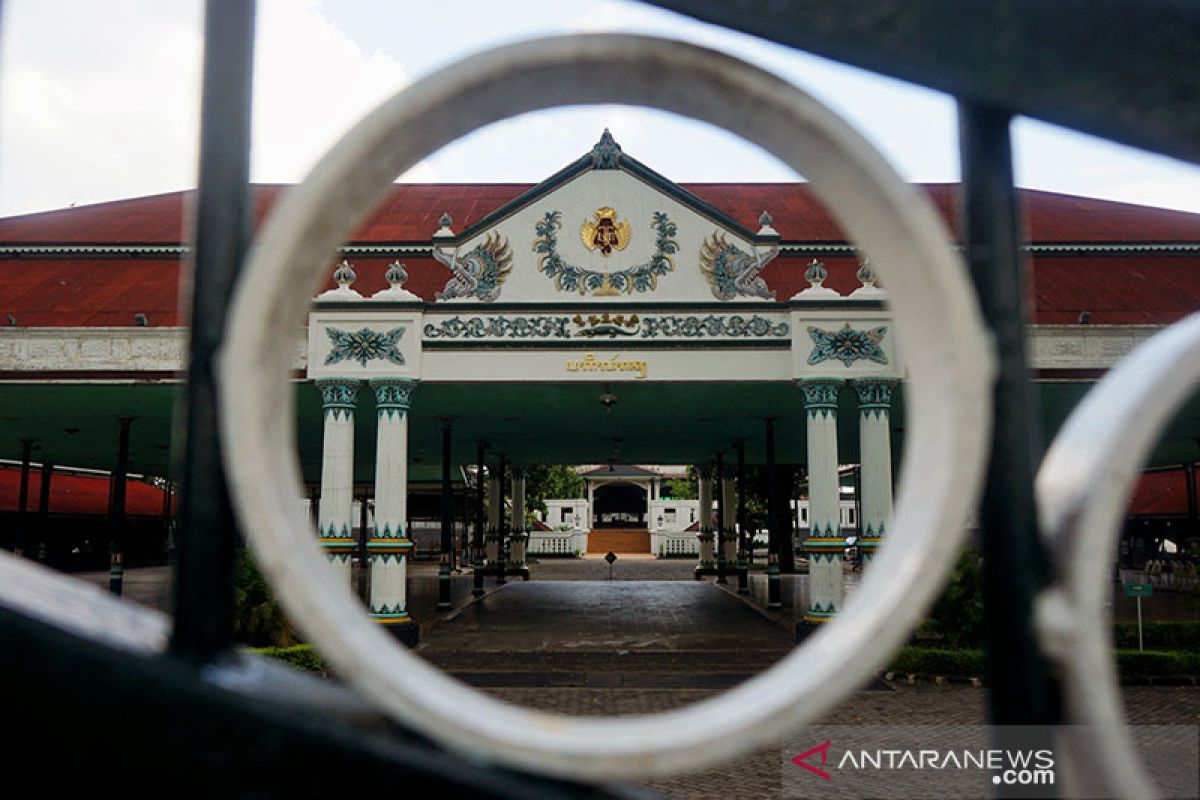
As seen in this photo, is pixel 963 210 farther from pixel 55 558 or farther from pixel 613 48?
pixel 55 558

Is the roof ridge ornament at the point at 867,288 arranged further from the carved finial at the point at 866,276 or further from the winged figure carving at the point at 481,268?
the winged figure carving at the point at 481,268

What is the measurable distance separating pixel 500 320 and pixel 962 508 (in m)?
11.6

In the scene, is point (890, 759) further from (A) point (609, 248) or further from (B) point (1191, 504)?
(B) point (1191, 504)

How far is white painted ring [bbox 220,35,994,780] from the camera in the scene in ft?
2.61

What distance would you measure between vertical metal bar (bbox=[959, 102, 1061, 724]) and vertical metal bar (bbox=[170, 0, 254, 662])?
876 millimetres

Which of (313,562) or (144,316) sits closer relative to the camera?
(313,562)

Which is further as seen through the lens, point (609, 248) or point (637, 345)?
point (609, 248)

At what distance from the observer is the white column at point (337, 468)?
11695 mm

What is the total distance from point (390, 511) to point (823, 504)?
6.20 meters

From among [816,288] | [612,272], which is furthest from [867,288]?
[612,272]

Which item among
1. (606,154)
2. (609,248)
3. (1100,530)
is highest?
(606,154)

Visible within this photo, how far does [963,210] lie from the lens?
3.56 feet

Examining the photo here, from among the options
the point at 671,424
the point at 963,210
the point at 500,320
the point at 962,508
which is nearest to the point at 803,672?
the point at 962,508

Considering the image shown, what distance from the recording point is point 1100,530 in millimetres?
855
